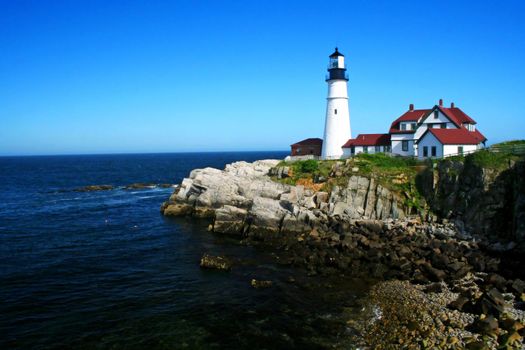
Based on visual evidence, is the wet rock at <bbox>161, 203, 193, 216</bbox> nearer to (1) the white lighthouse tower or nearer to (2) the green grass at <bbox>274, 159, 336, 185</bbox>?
(2) the green grass at <bbox>274, 159, 336, 185</bbox>

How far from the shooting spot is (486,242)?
30359mm

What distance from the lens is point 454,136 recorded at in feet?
144

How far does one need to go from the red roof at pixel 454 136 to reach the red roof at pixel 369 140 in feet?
24.8

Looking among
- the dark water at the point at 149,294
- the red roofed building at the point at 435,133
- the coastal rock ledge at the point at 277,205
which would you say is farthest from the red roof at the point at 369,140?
the dark water at the point at 149,294

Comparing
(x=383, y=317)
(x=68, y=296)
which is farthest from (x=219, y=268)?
(x=383, y=317)

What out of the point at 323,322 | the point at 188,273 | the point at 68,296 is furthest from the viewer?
the point at 188,273

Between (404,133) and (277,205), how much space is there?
70.6 feet

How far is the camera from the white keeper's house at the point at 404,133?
43875mm

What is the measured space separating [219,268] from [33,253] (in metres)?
15.0

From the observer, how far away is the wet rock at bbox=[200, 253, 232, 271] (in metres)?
27.8

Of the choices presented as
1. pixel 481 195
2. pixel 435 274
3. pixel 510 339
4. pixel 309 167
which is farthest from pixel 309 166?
pixel 510 339

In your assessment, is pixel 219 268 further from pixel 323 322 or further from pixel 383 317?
pixel 383 317

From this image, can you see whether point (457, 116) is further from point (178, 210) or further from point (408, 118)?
point (178, 210)

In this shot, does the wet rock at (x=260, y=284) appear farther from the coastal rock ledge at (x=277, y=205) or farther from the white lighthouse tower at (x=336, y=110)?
the white lighthouse tower at (x=336, y=110)
